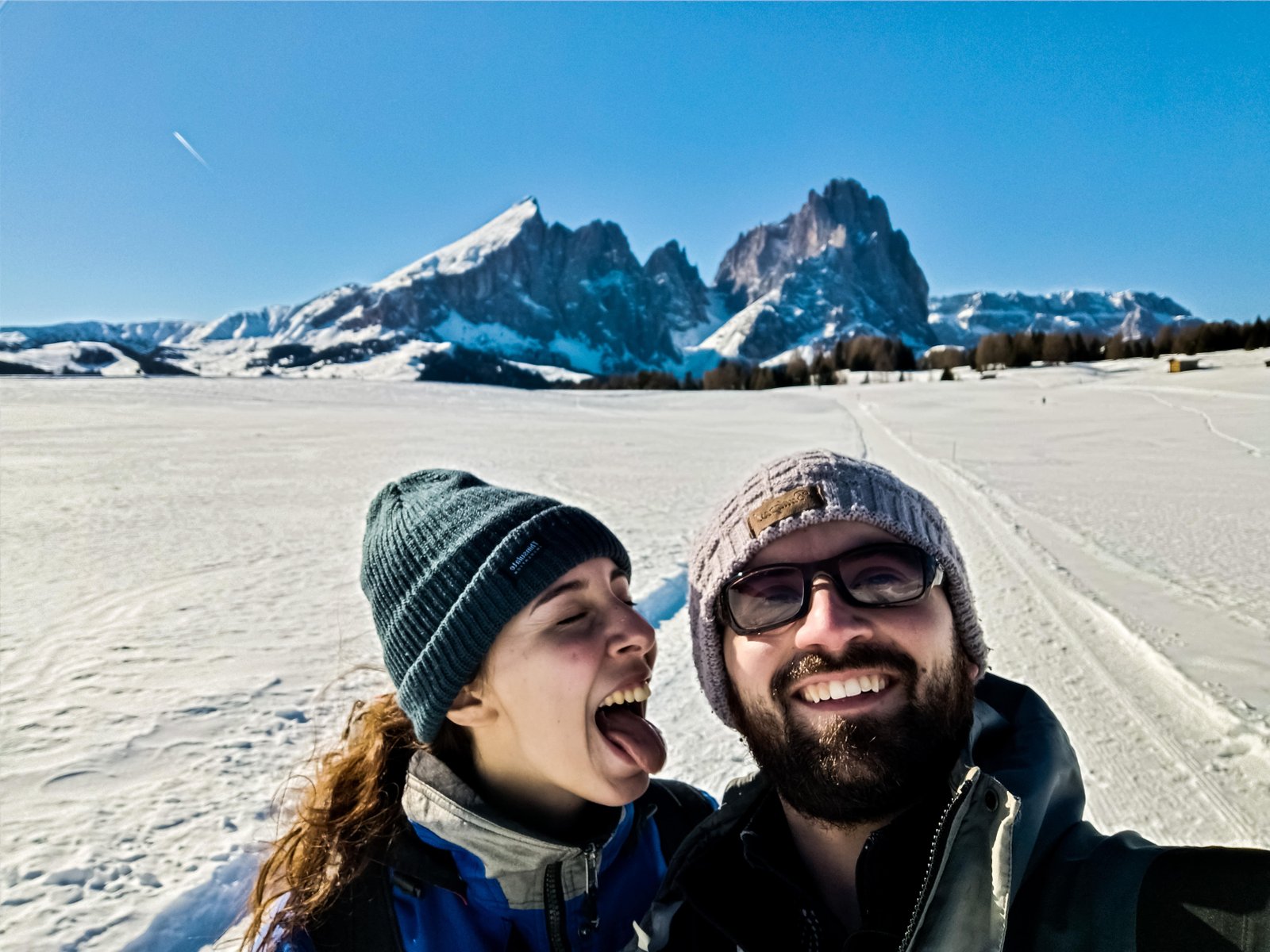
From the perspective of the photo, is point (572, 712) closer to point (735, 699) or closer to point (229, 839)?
point (735, 699)

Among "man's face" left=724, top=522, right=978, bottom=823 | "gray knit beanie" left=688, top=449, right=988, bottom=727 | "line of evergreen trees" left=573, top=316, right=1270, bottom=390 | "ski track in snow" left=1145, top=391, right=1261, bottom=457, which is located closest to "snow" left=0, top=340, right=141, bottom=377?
"line of evergreen trees" left=573, top=316, right=1270, bottom=390

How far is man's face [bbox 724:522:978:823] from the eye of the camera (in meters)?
1.62

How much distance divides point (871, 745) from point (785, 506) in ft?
2.21

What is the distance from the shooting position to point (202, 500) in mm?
9930

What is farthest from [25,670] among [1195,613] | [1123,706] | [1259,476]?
[1259,476]

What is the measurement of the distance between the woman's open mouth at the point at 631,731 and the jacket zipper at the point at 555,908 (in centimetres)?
33

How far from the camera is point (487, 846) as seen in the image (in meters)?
1.62

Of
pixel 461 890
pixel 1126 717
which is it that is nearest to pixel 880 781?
pixel 461 890

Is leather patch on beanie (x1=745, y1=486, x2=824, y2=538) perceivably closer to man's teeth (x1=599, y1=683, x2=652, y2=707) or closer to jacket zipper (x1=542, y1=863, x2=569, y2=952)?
man's teeth (x1=599, y1=683, x2=652, y2=707)

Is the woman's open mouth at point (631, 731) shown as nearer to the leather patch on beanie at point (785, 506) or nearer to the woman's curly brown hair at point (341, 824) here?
the woman's curly brown hair at point (341, 824)

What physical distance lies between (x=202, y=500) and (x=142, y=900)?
29.4ft

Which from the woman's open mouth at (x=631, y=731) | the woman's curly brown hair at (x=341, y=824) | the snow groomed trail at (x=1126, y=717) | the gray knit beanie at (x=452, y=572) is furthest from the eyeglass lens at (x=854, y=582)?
the snow groomed trail at (x=1126, y=717)

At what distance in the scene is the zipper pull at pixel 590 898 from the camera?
172 cm

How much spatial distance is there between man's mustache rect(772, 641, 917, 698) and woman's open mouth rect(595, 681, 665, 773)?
0.48m
